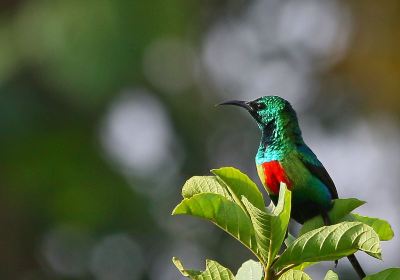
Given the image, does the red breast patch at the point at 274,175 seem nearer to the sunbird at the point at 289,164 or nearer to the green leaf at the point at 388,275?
the sunbird at the point at 289,164

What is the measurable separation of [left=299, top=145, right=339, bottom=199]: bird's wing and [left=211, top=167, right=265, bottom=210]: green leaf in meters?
0.77

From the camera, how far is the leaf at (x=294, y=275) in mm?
3102

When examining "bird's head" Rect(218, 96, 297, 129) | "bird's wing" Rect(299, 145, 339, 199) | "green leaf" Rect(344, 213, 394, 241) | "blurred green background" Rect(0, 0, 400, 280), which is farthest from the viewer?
"blurred green background" Rect(0, 0, 400, 280)

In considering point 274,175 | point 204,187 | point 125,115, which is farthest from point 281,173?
point 125,115

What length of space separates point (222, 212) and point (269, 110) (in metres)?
0.99

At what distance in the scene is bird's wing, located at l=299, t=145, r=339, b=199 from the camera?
12.8 ft

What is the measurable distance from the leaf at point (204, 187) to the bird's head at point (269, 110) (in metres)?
0.83

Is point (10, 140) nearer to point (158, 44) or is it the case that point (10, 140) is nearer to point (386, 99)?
point (158, 44)

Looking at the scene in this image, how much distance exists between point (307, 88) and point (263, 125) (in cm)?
1359

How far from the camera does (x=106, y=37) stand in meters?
13.6

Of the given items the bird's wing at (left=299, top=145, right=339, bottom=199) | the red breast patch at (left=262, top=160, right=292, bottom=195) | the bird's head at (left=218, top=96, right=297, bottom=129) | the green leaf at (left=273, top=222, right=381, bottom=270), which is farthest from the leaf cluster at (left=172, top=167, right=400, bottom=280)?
the bird's head at (left=218, top=96, right=297, bottom=129)

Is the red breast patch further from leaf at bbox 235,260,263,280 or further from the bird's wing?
leaf at bbox 235,260,263,280

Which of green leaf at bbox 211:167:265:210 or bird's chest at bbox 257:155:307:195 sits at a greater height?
green leaf at bbox 211:167:265:210

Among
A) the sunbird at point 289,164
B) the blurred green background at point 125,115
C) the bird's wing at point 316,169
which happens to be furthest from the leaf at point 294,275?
the blurred green background at point 125,115
